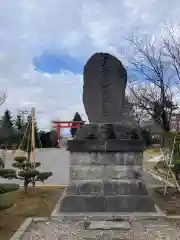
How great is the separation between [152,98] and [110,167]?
1045 centimetres

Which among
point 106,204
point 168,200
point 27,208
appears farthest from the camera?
point 168,200

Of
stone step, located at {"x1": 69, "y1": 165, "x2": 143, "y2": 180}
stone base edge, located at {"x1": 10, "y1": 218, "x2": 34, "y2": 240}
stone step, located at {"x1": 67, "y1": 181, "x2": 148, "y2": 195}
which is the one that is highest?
stone step, located at {"x1": 69, "y1": 165, "x2": 143, "y2": 180}

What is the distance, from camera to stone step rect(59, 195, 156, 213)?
813 cm

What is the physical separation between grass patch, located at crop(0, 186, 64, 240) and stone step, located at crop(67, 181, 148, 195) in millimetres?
998

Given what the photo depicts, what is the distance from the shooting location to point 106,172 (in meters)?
8.30

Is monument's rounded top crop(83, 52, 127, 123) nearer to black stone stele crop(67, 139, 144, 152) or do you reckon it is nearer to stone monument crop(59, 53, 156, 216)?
stone monument crop(59, 53, 156, 216)

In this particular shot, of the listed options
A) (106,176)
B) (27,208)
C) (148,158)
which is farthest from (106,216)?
(148,158)

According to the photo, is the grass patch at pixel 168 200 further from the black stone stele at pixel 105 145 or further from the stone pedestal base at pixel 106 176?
the black stone stele at pixel 105 145

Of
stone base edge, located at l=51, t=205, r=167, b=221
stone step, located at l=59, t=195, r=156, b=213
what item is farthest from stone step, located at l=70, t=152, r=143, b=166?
stone base edge, located at l=51, t=205, r=167, b=221

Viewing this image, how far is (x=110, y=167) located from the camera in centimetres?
830

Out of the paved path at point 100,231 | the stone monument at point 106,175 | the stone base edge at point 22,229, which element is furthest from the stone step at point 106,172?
the stone base edge at point 22,229

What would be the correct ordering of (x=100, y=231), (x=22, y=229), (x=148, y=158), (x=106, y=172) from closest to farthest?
(x=100, y=231), (x=22, y=229), (x=106, y=172), (x=148, y=158)

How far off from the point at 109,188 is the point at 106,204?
0.37 meters

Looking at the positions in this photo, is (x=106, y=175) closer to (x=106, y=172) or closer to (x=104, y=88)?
(x=106, y=172)
